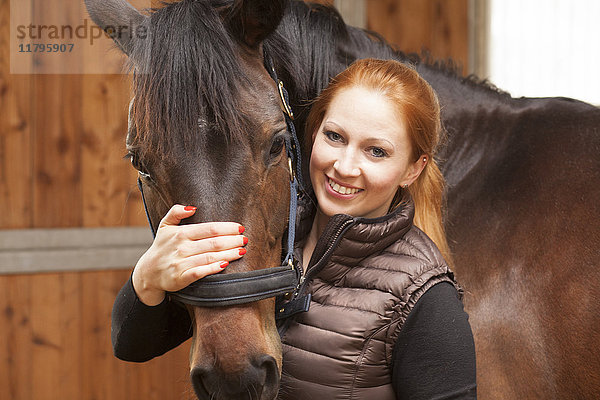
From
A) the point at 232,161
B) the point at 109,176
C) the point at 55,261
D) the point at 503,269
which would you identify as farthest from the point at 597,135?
the point at 55,261

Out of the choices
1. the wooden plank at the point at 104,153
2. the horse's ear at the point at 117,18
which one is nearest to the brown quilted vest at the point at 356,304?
the horse's ear at the point at 117,18

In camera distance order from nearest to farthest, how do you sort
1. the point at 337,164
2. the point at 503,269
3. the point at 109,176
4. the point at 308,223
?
the point at 337,164, the point at 308,223, the point at 503,269, the point at 109,176

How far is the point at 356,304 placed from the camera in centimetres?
89

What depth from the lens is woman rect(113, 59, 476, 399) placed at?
2.76ft

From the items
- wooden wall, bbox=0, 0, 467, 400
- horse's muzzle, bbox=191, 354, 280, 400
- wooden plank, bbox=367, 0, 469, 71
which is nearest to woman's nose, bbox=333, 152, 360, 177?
horse's muzzle, bbox=191, 354, 280, 400

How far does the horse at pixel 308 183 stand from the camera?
0.85m

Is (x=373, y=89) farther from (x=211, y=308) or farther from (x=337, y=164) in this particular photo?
(x=211, y=308)

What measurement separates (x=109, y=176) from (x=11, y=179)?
1.17ft

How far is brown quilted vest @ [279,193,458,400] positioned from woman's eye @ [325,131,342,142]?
5.7 inches

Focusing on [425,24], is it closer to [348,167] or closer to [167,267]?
[348,167]

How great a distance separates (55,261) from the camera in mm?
2219

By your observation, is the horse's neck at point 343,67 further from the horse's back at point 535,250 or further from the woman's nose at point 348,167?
the woman's nose at point 348,167

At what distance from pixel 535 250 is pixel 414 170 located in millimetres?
393

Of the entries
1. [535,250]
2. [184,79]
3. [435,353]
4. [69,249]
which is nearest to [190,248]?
[184,79]
